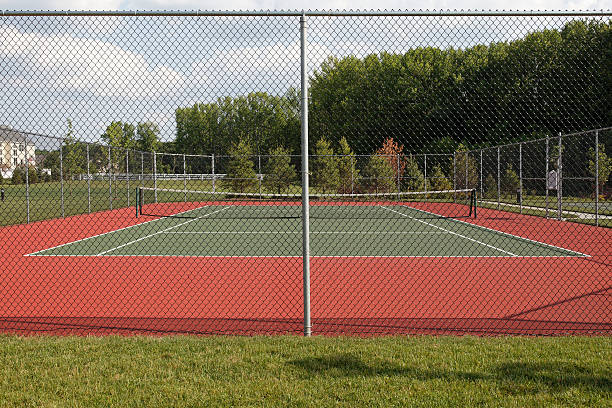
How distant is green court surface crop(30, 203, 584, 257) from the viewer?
1214 cm

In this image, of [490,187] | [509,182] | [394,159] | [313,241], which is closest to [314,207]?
[394,159]

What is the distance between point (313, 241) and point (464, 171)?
54.7ft

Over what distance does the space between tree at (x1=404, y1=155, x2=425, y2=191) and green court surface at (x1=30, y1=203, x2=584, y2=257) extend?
10.2 m

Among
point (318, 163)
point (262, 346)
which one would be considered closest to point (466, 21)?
point (262, 346)

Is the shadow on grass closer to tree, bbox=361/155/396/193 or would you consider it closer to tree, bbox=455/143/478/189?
tree, bbox=455/143/478/189

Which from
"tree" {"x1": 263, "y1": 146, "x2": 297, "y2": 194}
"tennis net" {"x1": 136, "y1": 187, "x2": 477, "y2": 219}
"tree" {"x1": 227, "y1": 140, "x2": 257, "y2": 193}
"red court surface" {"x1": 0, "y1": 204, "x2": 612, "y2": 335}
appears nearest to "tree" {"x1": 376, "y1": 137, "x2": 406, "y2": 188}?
"tennis net" {"x1": 136, "y1": 187, "x2": 477, "y2": 219}

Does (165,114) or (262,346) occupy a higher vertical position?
(165,114)

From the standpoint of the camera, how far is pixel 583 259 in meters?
10.9

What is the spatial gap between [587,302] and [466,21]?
415 cm

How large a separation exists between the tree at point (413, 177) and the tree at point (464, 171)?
213 cm

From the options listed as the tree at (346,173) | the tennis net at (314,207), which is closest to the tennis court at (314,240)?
the tennis net at (314,207)

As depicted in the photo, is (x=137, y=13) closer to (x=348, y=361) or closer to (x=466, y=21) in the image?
(x=466, y=21)

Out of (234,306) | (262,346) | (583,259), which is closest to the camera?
(262,346)

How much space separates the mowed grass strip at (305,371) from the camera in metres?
3.88
